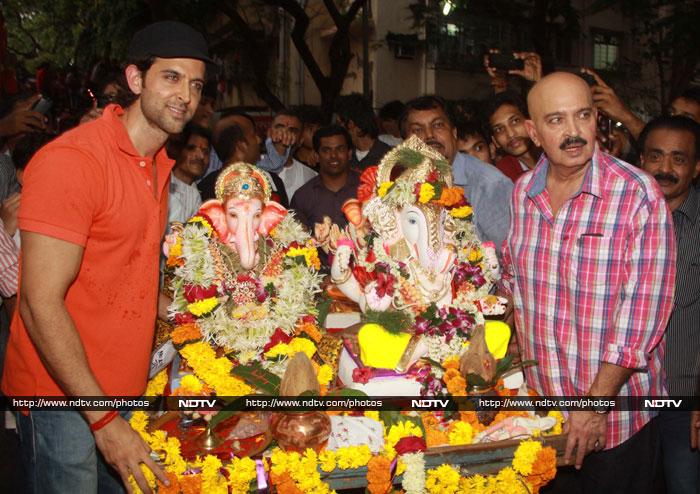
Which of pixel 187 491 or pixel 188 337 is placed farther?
pixel 188 337

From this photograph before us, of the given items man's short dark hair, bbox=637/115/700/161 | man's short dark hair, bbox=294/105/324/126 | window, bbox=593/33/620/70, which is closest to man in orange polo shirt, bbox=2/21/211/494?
man's short dark hair, bbox=637/115/700/161

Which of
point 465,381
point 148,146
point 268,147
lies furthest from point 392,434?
point 268,147

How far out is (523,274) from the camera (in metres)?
3.06

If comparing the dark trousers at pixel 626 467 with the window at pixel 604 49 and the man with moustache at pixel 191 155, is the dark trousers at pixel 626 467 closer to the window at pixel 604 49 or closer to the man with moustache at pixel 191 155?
the man with moustache at pixel 191 155

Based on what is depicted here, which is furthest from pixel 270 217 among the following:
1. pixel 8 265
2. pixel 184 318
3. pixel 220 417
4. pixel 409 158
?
pixel 8 265

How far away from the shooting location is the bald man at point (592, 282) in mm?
2674

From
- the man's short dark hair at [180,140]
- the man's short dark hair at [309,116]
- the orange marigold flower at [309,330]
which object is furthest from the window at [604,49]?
the orange marigold flower at [309,330]

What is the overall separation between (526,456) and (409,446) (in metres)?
0.49

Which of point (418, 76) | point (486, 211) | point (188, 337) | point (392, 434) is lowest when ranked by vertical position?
point (392, 434)

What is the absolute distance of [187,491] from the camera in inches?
102

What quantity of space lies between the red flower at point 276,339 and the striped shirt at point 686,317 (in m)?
1.99

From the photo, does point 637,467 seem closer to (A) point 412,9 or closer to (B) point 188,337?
(B) point 188,337

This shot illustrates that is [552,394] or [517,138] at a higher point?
[517,138]

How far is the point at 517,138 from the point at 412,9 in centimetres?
1174
